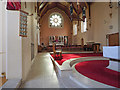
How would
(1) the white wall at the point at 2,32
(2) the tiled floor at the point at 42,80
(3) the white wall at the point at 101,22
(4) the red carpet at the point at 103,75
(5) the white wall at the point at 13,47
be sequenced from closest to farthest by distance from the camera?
(4) the red carpet at the point at 103,75
(2) the tiled floor at the point at 42,80
(5) the white wall at the point at 13,47
(1) the white wall at the point at 2,32
(3) the white wall at the point at 101,22

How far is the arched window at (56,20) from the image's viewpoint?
16.2 metres

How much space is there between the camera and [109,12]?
752cm

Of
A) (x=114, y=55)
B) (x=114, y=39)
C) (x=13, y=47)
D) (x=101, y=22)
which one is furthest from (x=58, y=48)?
(x=13, y=47)

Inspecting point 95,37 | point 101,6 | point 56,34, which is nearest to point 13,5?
point 101,6

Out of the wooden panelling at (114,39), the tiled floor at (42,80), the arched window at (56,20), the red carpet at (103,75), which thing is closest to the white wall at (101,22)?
the wooden panelling at (114,39)

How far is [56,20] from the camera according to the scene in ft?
53.0

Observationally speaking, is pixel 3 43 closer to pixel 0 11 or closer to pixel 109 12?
pixel 0 11

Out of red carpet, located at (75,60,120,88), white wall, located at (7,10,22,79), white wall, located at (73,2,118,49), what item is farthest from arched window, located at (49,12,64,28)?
white wall, located at (7,10,22,79)

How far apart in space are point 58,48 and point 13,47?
776 cm

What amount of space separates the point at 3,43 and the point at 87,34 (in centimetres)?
1001

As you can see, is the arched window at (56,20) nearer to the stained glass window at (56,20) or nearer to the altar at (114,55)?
the stained glass window at (56,20)

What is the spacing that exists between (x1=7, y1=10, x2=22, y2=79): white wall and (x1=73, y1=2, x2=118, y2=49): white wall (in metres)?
6.59

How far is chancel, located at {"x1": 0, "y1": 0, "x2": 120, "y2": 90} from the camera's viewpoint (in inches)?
79.0

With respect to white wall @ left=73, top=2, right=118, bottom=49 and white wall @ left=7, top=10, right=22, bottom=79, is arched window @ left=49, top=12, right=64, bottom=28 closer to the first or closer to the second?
white wall @ left=73, top=2, right=118, bottom=49
